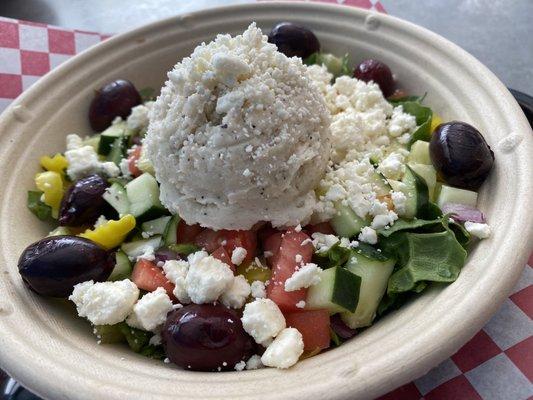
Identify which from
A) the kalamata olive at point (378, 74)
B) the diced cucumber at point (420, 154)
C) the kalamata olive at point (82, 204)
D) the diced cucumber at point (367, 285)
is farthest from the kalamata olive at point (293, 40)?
the diced cucumber at point (367, 285)

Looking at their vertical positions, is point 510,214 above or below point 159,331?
above

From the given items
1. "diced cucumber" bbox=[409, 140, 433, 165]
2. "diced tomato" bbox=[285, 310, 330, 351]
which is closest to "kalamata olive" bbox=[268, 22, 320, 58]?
"diced cucumber" bbox=[409, 140, 433, 165]

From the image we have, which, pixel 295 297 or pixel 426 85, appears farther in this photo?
pixel 426 85

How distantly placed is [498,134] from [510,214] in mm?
304

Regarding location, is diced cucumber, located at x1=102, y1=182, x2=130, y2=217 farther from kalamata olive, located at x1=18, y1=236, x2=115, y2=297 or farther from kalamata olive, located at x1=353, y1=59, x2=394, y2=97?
kalamata olive, located at x1=353, y1=59, x2=394, y2=97

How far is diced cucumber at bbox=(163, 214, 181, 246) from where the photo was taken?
168 cm

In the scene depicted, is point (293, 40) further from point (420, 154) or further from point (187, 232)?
point (187, 232)

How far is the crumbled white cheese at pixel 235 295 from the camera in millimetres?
1446

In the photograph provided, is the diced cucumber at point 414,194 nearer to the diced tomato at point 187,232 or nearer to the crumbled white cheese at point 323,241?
the crumbled white cheese at point 323,241

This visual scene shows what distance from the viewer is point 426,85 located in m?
1.97

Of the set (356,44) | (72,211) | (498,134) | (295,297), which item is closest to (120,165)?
(72,211)

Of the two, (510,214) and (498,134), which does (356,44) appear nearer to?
(498,134)

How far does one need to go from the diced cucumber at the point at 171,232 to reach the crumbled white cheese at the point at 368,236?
55 centimetres

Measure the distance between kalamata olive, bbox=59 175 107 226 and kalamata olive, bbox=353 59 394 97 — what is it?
1.01 m
